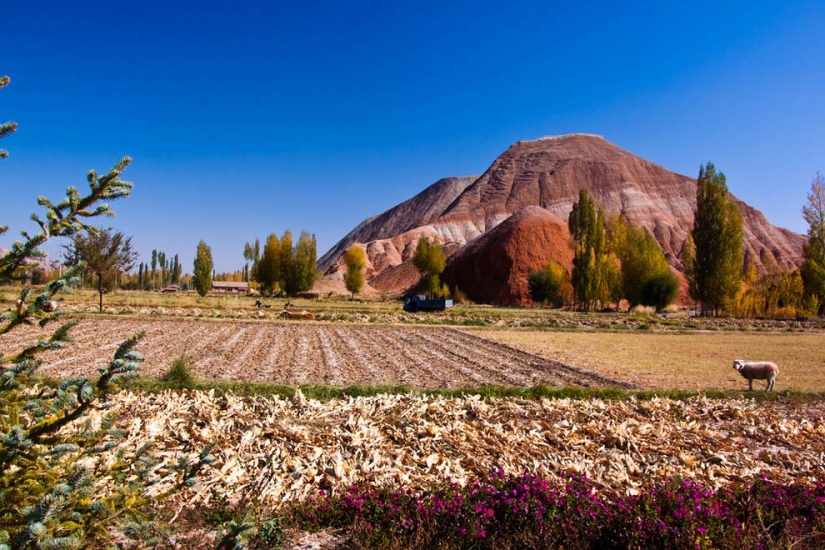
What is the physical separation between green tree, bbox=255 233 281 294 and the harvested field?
4197 cm

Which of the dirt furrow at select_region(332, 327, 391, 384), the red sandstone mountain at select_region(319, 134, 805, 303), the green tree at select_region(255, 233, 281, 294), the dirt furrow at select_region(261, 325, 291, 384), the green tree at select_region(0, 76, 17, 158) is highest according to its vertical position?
the red sandstone mountain at select_region(319, 134, 805, 303)

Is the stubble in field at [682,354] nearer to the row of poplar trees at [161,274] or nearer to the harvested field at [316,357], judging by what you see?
the harvested field at [316,357]

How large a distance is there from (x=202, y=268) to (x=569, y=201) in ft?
257

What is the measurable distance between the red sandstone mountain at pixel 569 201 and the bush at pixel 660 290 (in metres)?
43.2

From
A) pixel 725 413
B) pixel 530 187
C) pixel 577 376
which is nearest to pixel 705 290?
pixel 577 376

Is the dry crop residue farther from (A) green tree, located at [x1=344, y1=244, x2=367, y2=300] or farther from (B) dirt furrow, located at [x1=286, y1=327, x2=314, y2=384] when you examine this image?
(A) green tree, located at [x1=344, y1=244, x2=367, y2=300]

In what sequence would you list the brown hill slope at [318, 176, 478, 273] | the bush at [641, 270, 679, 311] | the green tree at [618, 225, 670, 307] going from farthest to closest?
the brown hill slope at [318, 176, 478, 273]
the green tree at [618, 225, 670, 307]
the bush at [641, 270, 679, 311]

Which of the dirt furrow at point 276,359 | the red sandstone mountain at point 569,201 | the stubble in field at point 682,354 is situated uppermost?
the red sandstone mountain at point 569,201

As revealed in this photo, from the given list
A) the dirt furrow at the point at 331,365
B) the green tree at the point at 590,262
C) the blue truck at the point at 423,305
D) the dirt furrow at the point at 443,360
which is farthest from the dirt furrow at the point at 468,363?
the green tree at the point at 590,262

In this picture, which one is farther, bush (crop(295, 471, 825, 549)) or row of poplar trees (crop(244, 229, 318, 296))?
row of poplar trees (crop(244, 229, 318, 296))

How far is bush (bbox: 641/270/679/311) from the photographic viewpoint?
161ft

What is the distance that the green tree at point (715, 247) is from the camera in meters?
46.8

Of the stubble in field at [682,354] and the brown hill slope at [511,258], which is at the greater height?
the brown hill slope at [511,258]

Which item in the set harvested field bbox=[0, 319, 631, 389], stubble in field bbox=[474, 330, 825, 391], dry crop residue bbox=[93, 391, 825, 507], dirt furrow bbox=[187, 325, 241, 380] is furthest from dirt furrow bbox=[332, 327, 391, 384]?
stubble in field bbox=[474, 330, 825, 391]
